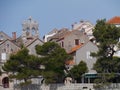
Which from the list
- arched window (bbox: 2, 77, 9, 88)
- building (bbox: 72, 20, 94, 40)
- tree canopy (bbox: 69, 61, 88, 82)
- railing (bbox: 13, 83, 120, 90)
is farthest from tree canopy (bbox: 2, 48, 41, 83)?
building (bbox: 72, 20, 94, 40)

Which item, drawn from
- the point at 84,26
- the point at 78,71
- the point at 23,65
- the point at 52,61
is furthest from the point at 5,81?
the point at 84,26

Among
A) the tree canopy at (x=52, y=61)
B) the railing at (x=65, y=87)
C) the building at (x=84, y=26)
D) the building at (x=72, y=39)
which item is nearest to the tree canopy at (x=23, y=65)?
the tree canopy at (x=52, y=61)

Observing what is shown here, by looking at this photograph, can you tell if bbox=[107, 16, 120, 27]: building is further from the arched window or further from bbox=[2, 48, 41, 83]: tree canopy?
bbox=[2, 48, 41, 83]: tree canopy

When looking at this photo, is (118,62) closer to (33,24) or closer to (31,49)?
(31,49)

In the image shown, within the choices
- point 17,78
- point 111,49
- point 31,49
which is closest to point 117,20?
point 31,49

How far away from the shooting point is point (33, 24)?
109125mm

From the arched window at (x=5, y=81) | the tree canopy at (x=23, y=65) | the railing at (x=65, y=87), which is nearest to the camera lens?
the railing at (x=65, y=87)

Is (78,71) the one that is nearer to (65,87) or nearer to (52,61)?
(65,87)

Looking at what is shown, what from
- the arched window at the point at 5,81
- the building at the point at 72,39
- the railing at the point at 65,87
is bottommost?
the railing at the point at 65,87

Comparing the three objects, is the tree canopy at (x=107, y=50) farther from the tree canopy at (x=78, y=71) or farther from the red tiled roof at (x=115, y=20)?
the red tiled roof at (x=115, y=20)

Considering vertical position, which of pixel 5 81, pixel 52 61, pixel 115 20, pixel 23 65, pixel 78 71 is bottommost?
pixel 5 81

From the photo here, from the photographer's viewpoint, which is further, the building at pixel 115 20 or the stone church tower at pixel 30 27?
the stone church tower at pixel 30 27

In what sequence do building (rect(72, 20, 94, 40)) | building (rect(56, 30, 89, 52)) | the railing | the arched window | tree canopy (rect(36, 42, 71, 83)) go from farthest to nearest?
building (rect(72, 20, 94, 40)) < building (rect(56, 30, 89, 52)) < the arched window < tree canopy (rect(36, 42, 71, 83)) < the railing

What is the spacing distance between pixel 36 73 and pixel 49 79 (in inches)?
71.5
